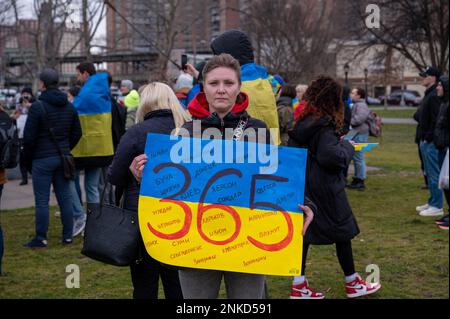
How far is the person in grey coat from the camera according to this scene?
1047 centimetres

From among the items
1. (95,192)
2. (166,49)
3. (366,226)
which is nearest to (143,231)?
(95,192)

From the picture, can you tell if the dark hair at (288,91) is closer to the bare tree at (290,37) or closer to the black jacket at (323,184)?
the black jacket at (323,184)

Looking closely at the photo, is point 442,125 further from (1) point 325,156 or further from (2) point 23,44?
(2) point 23,44

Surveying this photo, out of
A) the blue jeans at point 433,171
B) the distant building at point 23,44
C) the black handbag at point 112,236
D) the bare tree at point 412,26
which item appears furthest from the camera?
the distant building at point 23,44

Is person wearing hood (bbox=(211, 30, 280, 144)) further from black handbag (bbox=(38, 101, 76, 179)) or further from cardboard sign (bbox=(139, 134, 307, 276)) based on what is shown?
black handbag (bbox=(38, 101, 76, 179))

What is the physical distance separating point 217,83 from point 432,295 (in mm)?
3167

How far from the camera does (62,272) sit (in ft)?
18.9

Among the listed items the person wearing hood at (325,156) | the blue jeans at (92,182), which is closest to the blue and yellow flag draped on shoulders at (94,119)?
the blue jeans at (92,182)

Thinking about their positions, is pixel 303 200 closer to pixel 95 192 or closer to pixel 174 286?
pixel 174 286

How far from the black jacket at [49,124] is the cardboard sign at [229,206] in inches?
154

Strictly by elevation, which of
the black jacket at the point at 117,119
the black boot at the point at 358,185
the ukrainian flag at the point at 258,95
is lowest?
the black boot at the point at 358,185

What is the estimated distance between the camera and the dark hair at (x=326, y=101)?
4.62 meters

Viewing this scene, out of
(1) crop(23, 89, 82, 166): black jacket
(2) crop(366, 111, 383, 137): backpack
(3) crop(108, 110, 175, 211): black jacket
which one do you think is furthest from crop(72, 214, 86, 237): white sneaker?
(2) crop(366, 111, 383, 137): backpack

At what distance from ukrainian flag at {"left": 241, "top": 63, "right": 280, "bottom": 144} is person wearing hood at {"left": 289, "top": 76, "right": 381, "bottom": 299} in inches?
34.7
